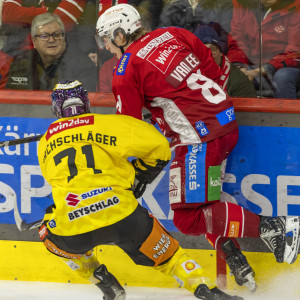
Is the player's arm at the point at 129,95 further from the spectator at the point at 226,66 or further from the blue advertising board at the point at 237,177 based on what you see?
the spectator at the point at 226,66

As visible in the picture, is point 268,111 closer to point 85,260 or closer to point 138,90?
point 138,90

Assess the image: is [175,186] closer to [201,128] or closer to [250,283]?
[201,128]

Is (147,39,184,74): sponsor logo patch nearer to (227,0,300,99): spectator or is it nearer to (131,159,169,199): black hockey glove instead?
(131,159,169,199): black hockey glove

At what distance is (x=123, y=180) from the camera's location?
139 inches

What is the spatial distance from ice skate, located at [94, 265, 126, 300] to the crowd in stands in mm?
1104

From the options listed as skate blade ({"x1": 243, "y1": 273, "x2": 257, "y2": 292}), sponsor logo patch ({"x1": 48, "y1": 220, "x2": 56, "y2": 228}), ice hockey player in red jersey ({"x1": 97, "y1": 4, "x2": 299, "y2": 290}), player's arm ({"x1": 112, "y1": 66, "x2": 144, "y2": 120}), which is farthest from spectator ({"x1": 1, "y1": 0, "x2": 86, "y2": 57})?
skate blade ({"x1": 243, "y1": 273, "x2": 257, "y2": 292})

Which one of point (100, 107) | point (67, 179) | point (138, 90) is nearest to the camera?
point (67, 179)

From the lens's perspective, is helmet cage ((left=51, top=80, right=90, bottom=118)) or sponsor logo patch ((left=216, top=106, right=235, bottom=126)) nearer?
helmet cage ((left=51, top=80, right=90, bottom=118))

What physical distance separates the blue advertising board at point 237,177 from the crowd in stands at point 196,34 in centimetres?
30

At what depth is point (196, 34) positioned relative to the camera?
4.27 meters

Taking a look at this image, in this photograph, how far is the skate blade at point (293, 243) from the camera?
3705 millimetres

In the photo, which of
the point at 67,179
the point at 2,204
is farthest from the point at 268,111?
the point at 2,204

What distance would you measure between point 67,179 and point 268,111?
4.02 ft

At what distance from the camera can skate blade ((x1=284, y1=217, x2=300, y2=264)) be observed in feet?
12.2
